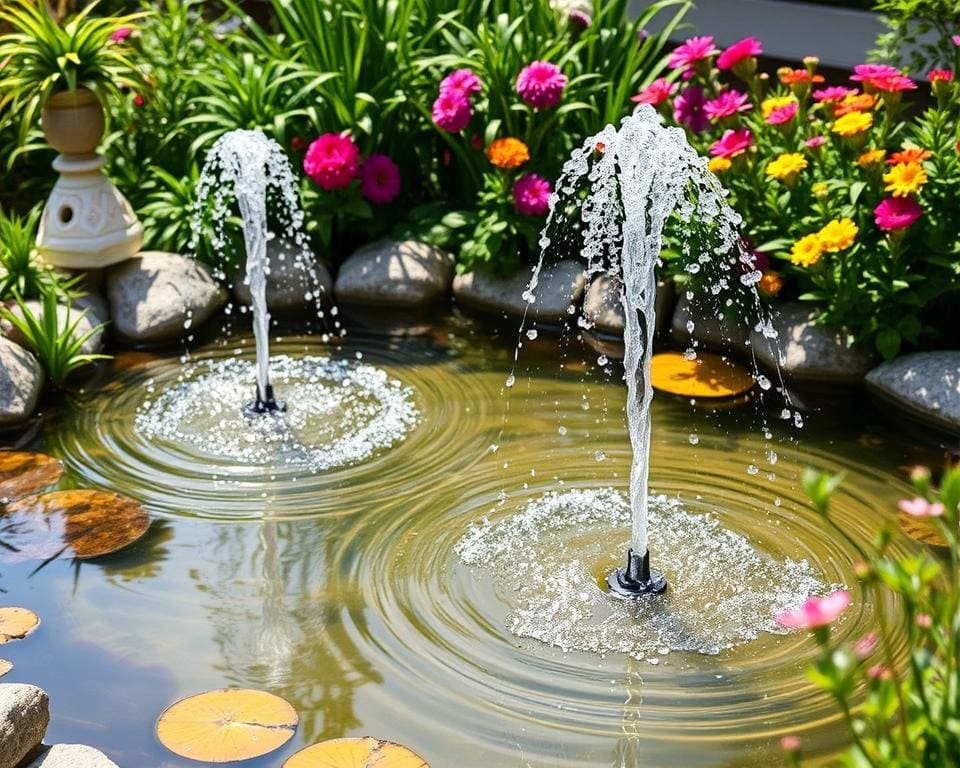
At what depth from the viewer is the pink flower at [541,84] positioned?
5582 mm

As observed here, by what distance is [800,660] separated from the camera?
3398mm

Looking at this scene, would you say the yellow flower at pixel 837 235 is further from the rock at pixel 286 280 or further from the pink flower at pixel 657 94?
the rock at pixel 286 280

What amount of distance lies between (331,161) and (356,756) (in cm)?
340

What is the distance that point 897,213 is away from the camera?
4.72 m

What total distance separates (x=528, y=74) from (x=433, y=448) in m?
1.89

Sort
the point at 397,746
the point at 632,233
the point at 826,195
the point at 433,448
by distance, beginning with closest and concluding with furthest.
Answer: the point at 397,746, the point at 632,233, the point at 433,448, the point at 826,195

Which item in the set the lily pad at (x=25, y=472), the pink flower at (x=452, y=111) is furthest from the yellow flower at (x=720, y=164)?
the lily pad at (x=25, y=472)

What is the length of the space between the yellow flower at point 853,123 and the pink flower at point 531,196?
1334 mm

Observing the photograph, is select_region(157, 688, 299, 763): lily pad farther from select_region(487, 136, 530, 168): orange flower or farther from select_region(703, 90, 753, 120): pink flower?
select_region(703, 90, 753, 120): pink flower

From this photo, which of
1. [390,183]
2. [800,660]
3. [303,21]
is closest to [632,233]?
[800,660]

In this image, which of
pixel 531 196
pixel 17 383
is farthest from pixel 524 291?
pixel 17 383

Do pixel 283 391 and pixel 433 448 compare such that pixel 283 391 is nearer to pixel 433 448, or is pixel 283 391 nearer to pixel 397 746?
pixel 433 448

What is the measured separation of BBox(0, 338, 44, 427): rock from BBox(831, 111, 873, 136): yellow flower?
3282 mm

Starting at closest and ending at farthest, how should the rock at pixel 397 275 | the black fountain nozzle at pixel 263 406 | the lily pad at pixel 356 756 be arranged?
the lily pad at pixel 356 756 → the black fountain nozzle at pixel 263 406 → the rock at pixel 397 275
